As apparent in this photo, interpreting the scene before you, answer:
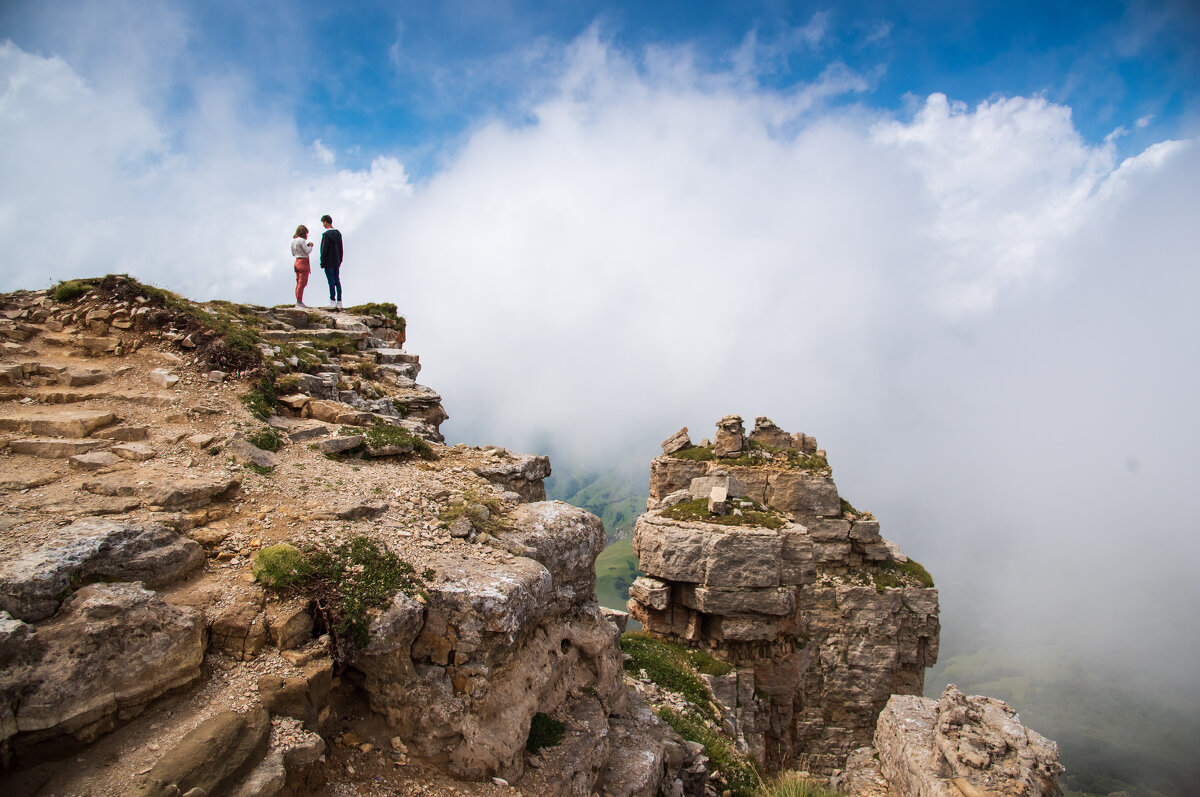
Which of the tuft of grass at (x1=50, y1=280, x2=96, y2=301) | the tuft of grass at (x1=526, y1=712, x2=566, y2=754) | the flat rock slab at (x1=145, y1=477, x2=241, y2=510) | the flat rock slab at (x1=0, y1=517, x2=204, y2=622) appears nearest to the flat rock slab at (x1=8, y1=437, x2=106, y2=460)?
the flat rock slab at (x1=145, y1=477, x2=241, y2=510)

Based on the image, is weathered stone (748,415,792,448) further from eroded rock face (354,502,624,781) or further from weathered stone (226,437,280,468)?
weathered stone (226,437,280,468)

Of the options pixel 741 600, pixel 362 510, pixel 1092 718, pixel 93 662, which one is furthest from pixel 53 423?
pixel 1092 718

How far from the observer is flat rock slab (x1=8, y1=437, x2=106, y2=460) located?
9508mm

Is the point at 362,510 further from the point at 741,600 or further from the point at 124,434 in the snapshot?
the point at 741,600

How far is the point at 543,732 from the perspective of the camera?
991cm

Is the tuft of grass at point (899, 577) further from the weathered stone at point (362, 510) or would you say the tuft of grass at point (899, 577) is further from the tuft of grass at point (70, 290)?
the tuft of grass at point (70, 290)

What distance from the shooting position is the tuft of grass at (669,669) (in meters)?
18.3

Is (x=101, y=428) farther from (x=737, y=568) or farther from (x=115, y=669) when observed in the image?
(x=737, y=568)

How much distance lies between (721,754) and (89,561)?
14325mm

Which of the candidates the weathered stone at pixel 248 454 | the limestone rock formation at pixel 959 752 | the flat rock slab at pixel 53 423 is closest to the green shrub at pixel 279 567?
the weathered stone at pixel 248 454

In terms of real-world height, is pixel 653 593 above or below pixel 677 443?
below

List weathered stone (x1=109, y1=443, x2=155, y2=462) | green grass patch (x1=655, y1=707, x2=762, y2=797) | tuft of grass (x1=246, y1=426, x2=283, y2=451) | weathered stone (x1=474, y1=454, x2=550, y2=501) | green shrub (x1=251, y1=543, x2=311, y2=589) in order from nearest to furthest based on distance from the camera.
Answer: green shrub (x1=251, y1=543, x2=311, y2=589), weathered stone (x1=109, y1=443, x2=155, y2=462), tuft of grass (x1=246, y1=426, x2=283, y2=451), weathered stone (x1=474, y1=454, x2=550, y2=501), green grass patch (x1=655, y1=707, x2=762, y2=797)

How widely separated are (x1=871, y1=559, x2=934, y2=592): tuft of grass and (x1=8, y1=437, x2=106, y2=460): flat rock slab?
109ft

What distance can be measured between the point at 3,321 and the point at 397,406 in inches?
370
